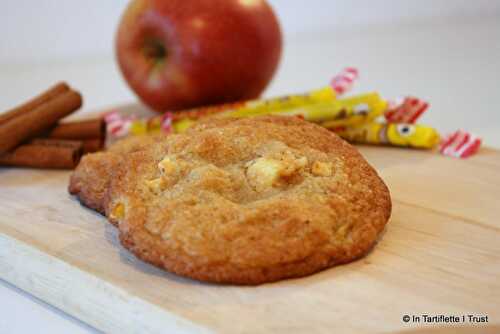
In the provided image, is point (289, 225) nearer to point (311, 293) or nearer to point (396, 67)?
point (311, 293)

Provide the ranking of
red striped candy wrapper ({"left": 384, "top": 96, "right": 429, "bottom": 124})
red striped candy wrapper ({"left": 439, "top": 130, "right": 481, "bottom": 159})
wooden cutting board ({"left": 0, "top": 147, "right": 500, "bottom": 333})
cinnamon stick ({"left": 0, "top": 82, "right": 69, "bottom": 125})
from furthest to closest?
red striped candy wrapper ({"left": 384, "top": 96, "right": 429, "bottom": 124}) → cinnamon stick ({"left": 0, "top": 82, "right": 69, "bottom": 125}) → red striped candy wrapper ({"left": 439, "top": 130, "right": 481, "bottom": 159}) → wooden cutting board ({"left": 0, "top": 147, "right": 500, "bottom": 333})

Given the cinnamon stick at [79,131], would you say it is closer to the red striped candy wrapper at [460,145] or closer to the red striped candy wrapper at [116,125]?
the red striped candy wrapper at [116,125]

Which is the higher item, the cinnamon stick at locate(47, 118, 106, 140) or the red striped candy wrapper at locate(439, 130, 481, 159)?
the red striped candy wrapper at locate(439, 130, 481, 159)

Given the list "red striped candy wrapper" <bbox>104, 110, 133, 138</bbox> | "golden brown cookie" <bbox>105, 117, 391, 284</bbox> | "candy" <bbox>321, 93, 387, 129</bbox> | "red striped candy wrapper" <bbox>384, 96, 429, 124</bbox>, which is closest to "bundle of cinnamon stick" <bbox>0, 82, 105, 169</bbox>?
"red striped candy wrapper" <bbox>104, 110, 133, 138</bbox>

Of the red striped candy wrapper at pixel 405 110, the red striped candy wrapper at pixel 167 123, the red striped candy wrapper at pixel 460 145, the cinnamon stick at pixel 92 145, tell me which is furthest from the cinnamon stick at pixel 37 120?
the red striped candy wrapper at pixel 460 145

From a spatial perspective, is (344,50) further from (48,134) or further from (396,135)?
(48,134)

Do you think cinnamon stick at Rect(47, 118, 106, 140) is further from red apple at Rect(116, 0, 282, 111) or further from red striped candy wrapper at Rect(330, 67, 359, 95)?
red striped candy wrapper at Rect(330, 67, 359, 95)

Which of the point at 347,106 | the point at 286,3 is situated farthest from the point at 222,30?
the point at 286,3
